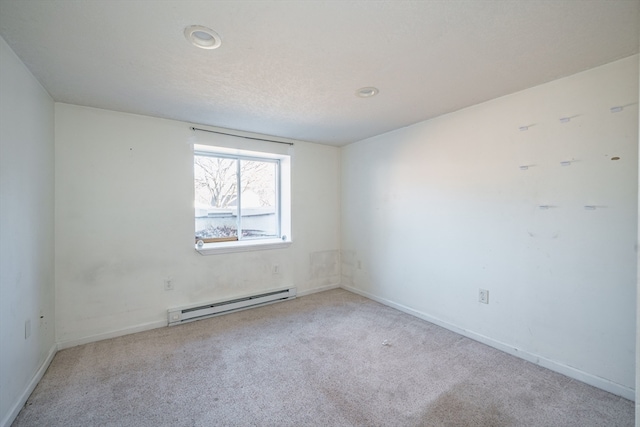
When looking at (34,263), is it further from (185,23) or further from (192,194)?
(185,23)

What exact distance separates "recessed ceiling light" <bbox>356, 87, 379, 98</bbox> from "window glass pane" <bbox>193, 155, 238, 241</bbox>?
2002 mm

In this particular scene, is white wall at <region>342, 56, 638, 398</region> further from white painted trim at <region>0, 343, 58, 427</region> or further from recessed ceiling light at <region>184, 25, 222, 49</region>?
white painted trim at <region>0, 343, 58, 427</region>

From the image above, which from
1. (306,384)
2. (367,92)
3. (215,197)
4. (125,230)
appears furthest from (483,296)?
(125,230)

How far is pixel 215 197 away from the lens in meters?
3.48

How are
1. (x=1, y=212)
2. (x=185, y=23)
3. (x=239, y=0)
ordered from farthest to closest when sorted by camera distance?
1. (x=1, y=212)
2. (x=185, y=23)
3. (x=239, y=0)

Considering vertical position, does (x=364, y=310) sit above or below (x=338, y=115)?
below

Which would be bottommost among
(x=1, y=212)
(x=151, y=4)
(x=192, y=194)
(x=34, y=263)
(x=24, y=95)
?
(x=34, y=263)

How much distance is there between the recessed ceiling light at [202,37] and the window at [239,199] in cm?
182

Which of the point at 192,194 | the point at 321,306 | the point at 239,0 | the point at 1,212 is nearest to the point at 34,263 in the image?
the point at 1,212

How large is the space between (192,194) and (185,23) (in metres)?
1.99

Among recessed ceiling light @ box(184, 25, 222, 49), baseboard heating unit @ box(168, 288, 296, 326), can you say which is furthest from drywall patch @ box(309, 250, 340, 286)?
recessed ceiling light @ box(184, 25, 222, 49)

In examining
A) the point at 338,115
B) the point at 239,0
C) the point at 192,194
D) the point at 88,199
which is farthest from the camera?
the point at 192,194

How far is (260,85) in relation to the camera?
212 cm

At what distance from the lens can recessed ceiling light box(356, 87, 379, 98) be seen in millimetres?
2211
